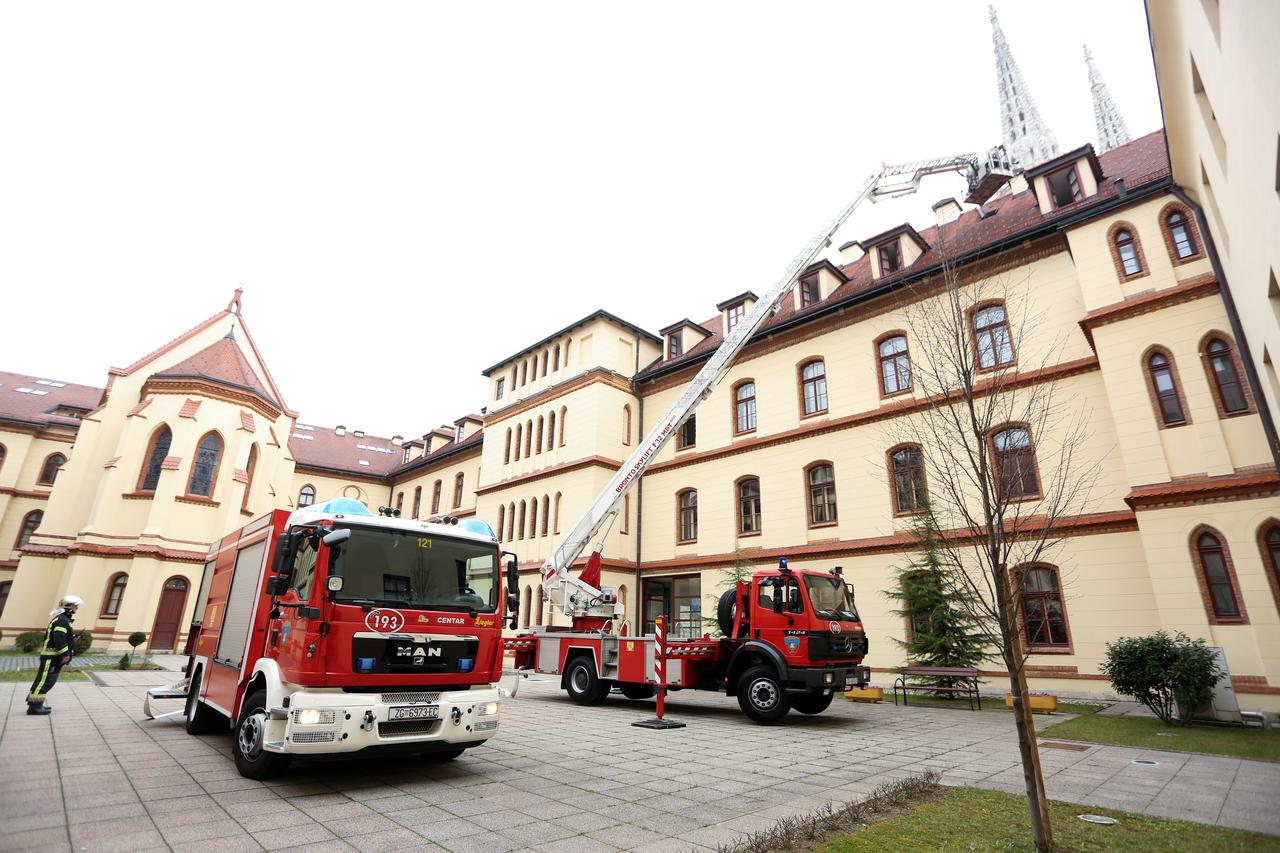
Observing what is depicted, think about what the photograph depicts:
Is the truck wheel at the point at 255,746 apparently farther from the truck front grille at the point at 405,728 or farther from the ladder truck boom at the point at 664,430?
the ladder truck boom at the point at 664,430

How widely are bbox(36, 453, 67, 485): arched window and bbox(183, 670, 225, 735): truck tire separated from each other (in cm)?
3559

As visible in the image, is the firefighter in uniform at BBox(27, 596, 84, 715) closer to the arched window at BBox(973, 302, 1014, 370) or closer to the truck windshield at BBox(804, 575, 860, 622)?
the truck windshield at BBox(804, 575, 860, 622)

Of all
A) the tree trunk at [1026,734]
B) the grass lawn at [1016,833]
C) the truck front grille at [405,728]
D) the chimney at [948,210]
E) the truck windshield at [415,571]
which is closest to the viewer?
the tree trunk at [1026,734]

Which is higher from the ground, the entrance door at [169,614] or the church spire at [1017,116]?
the church spire at [1017,116]

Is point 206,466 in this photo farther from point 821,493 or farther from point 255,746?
point 821,493

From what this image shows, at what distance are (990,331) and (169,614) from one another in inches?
1230

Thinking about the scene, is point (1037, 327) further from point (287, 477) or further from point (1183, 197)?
point (287, 477)

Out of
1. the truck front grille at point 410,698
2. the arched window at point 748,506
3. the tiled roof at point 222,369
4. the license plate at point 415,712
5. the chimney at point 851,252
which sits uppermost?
the chimney at point 851,252

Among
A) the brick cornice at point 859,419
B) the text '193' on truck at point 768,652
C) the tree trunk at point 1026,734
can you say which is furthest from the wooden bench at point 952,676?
the tree trunk at point 1026,734

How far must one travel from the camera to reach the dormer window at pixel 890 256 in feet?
64.7

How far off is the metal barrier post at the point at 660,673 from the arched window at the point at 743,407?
473 inches

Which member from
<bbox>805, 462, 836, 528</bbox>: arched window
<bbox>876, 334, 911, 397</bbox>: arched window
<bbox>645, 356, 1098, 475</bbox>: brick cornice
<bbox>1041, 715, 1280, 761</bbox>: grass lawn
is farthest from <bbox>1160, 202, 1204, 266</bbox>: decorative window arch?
<bbox>805, 462, 836, 528</bbox>: arched window

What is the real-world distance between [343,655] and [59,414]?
43.0 metres

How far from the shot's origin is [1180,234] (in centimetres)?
1368
